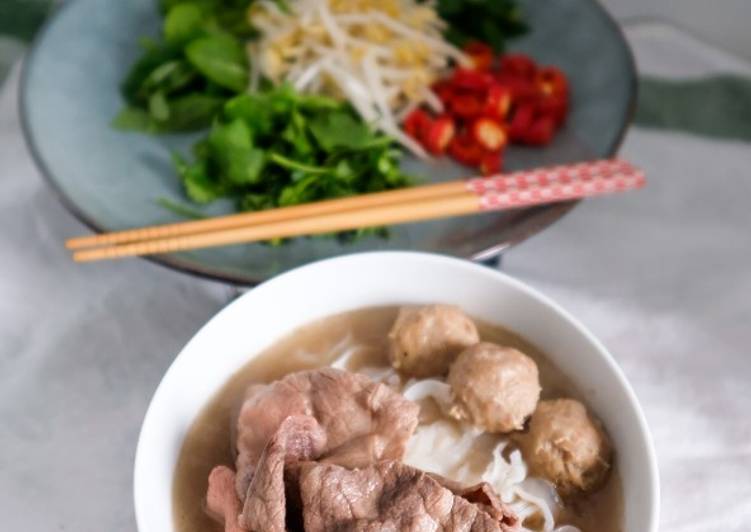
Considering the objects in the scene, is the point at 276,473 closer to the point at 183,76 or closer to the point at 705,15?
the point at 183,76

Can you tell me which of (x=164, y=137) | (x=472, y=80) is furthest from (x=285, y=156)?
(x=472, y=80)

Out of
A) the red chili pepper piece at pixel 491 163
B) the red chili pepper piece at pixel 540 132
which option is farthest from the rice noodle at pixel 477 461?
the red chili pepper piece at pixel 540 132

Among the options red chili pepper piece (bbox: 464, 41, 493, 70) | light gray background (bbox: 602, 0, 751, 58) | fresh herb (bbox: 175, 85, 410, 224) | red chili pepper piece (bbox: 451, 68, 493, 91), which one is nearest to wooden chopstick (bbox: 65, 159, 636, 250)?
fresh herb (bbox: 175, 85, 410, 224)

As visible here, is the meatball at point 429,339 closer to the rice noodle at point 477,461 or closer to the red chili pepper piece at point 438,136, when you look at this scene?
the rice noodle at point 477,461

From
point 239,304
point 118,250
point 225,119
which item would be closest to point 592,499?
point 239,304

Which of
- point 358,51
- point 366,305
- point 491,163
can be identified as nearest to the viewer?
point 366,305

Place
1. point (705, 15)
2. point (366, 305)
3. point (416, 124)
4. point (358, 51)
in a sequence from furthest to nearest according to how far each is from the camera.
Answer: point (705, 15) → point (358, 51) → point (416, 124) → point (366, 305)

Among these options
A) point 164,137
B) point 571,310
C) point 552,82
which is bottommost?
point 571,310
